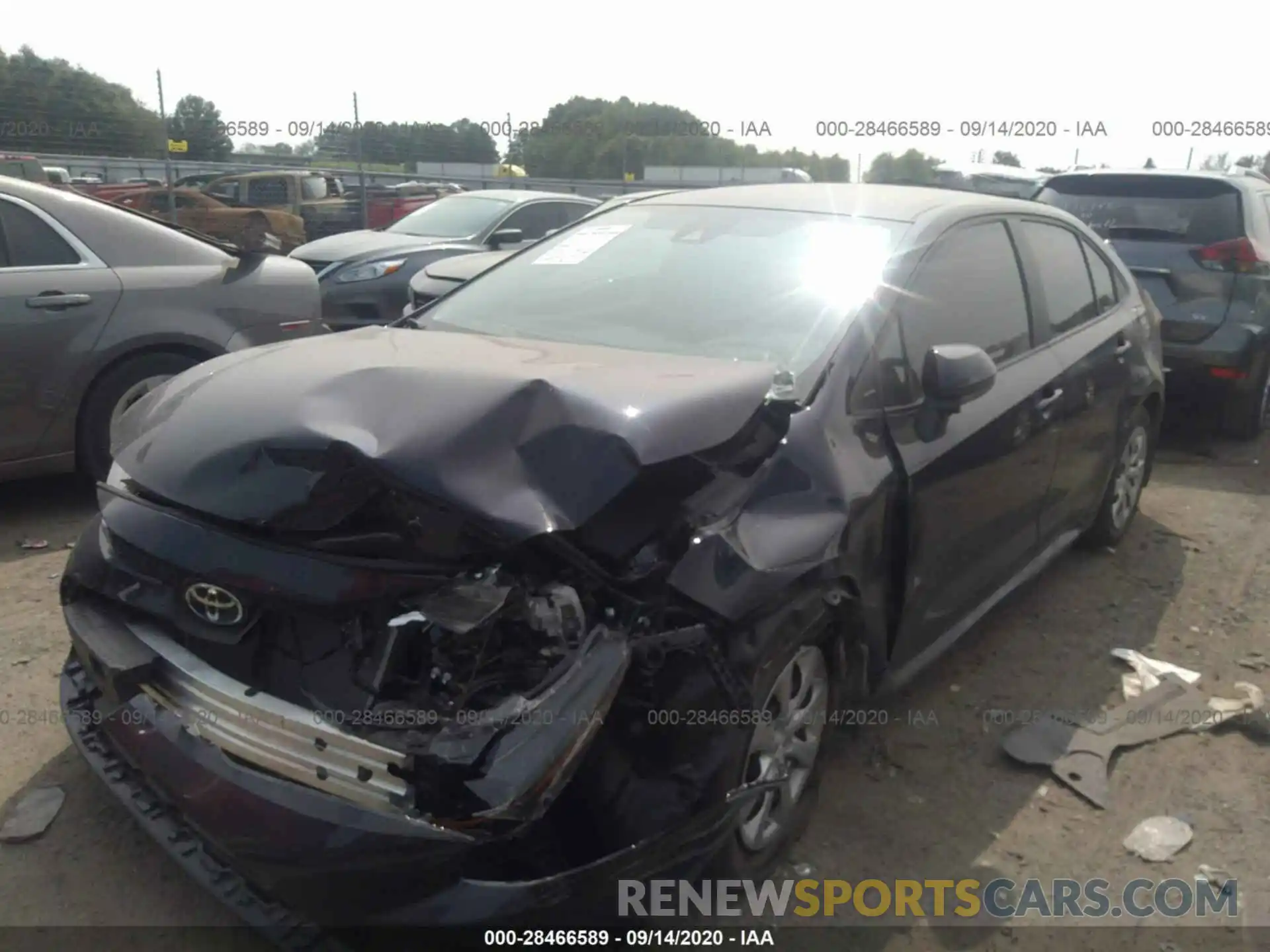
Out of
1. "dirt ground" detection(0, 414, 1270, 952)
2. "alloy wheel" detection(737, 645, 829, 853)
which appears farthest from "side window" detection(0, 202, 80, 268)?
"alloy wheel" detection(737, 645, 829, 853)

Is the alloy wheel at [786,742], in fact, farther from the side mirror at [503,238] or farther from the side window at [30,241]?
the side mirror at [503,238]

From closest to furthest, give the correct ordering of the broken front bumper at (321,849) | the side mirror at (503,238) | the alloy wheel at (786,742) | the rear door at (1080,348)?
the broken front bumper at (321,849) < the alloy wheel at (786,742) < the rear door at (1080,348) < the side mirror at (503,238)

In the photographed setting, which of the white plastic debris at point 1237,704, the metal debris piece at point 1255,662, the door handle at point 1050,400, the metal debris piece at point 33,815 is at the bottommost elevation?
the metal debris piece at point 1255,662

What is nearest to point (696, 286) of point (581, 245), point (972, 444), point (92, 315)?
point (581, 245)

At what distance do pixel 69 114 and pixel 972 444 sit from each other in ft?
48.4

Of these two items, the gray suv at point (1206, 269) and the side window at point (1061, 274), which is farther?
the gray suv at point (1206, 269)

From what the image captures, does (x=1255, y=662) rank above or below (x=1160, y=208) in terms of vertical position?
below

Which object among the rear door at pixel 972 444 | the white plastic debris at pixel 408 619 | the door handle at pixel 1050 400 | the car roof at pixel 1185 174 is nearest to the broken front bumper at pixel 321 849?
the white plastic debris at pixel 408 619

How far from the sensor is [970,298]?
3500 millimetres

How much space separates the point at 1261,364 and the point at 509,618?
6.31m

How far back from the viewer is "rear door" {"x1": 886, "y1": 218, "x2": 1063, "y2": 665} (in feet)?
10.00

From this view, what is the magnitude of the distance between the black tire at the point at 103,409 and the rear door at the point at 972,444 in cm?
362

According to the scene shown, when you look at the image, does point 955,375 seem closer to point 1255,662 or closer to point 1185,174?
point 1255,662

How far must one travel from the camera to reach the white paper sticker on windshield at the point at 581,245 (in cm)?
379
